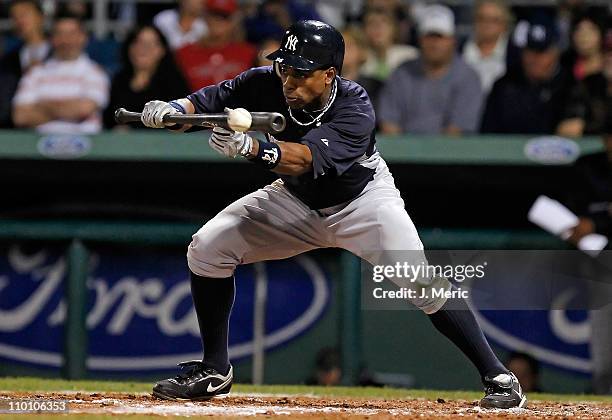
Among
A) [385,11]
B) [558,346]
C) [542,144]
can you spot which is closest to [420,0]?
[385,11]

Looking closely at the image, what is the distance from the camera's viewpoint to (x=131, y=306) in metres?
7.57

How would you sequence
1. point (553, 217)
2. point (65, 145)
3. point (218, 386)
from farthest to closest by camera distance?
1. point (65, 145)
2. point (553, 217)
3. point (218, 386)

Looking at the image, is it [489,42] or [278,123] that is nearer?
[278,123]

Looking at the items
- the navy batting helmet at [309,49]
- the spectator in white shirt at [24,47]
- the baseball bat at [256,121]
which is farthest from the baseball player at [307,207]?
the spectator in white shirt at [24,47]

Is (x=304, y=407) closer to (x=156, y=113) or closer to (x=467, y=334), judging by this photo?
(x=467, y=334)

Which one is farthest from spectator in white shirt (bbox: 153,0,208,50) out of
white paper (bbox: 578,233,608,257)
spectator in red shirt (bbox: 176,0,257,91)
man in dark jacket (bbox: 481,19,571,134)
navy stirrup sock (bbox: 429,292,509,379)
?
navy stirrup sock (bbox: 429,292,509,379)

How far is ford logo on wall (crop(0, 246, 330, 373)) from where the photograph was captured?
7477mm

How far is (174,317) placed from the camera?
24.7 feet

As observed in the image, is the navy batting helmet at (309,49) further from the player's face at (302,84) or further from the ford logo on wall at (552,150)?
the ford logo on wall at (552,150)

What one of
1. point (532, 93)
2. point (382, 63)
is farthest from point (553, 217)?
point (382, 63)

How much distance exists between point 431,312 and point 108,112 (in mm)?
4136

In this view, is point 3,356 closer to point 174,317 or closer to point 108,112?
point 174,317

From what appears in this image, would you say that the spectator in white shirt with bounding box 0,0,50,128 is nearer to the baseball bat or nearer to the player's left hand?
the baseball bat

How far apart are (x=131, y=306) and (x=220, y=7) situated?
237cm
